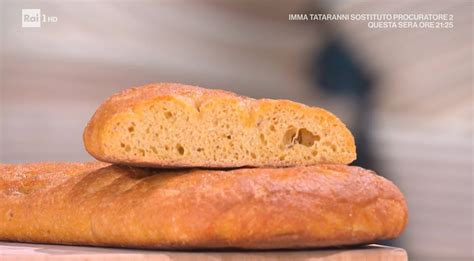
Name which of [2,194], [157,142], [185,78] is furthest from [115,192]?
[185,78]

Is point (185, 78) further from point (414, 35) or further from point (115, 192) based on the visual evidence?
point (115, 192)

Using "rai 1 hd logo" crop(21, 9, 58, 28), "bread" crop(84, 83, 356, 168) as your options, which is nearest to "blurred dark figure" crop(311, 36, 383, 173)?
"rai 1 hd logo" crop(21, 9, 58, 28)

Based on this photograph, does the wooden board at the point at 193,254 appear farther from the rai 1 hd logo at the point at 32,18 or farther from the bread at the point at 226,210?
the rai 1 hd logo at the point at 32,18

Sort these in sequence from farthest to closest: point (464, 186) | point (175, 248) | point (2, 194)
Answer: point (464, 186) < point (2, 194) < point (175, 248)

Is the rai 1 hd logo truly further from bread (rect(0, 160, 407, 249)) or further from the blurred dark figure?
bread (rect(0, 160, 407, 249))

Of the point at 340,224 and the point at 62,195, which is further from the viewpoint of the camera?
the point at 62,195

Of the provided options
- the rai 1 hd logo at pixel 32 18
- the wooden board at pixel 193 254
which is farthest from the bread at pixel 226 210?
the rai 1 hd logo at pixel 32 18

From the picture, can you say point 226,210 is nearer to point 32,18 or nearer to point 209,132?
point 209,132
